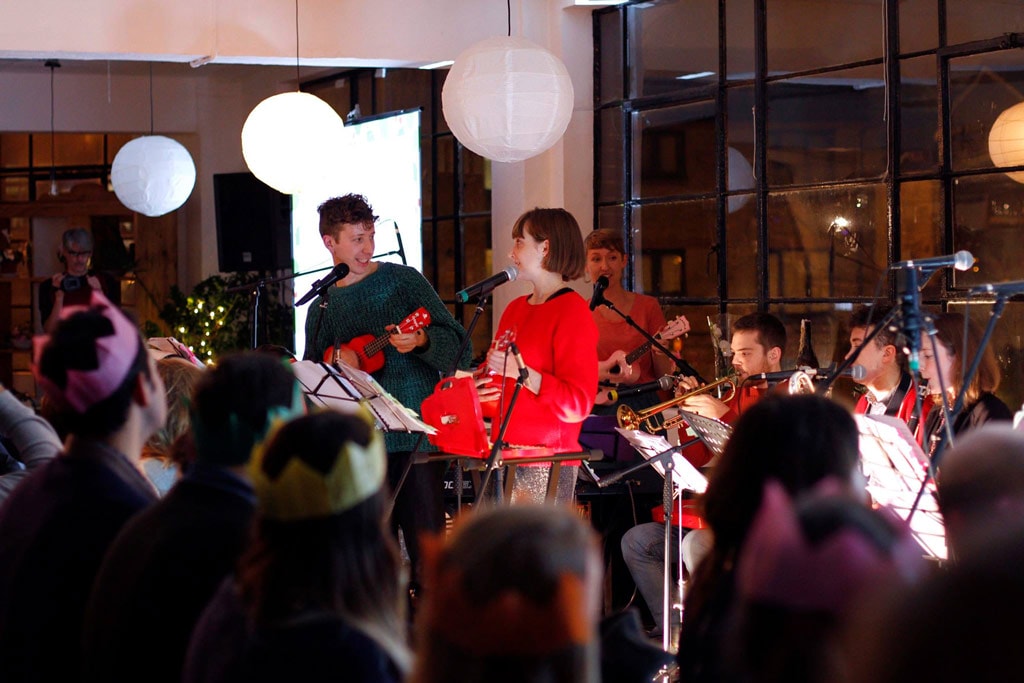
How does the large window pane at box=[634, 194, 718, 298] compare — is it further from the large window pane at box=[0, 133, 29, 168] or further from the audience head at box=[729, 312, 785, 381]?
the large window pane at box=[0, 133, 29, 168]

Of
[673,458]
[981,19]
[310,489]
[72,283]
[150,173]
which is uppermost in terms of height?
[981,19]

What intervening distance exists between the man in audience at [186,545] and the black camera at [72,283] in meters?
5.17

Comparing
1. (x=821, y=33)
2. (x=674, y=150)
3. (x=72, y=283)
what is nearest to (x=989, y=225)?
(x=821, y=33)

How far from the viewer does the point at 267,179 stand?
5543 millimetres

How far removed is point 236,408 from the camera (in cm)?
182

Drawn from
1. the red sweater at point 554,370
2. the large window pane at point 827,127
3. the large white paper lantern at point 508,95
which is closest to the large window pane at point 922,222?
the large window pane at point 827,127

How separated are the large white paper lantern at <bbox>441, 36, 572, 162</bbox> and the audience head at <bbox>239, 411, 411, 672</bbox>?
325 centimetres

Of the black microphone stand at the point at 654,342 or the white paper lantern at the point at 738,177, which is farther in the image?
the white paper lantern at the point at 738,177

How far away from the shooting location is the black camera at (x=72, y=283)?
264 inches

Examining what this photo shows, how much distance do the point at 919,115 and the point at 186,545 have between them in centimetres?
375

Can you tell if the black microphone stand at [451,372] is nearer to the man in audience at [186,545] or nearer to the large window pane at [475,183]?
the man in audience at [186,545]

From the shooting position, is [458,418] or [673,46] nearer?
[458,418]

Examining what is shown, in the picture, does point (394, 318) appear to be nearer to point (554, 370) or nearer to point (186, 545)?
point (554, 370)

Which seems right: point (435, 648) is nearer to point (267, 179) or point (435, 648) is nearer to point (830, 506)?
point (830, 506)
